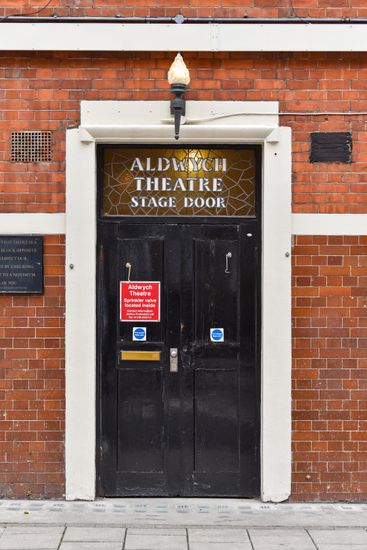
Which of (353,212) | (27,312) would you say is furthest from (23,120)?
(353,212)

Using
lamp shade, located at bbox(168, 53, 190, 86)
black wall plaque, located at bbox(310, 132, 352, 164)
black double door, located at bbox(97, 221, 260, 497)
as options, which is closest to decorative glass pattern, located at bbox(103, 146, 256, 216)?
black double door, located at bbox(97, 221, 260, 497)

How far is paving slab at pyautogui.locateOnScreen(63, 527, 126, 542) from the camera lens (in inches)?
227

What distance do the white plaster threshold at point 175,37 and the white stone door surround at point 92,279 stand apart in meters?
0.50

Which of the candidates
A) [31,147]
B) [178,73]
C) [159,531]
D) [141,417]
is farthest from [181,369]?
[178,73]

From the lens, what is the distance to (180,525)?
6.11m

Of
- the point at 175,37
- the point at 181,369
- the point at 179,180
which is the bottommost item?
the point at 181,369

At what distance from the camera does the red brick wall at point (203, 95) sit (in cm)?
666

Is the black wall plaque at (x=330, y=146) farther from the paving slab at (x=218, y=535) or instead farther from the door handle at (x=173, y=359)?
the paving slab at (x=218, y=535)

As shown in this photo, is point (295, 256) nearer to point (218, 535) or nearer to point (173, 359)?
point (173, 359)

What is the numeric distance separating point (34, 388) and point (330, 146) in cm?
346

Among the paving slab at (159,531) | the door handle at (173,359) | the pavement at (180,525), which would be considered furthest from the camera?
the door handle at (173,359)

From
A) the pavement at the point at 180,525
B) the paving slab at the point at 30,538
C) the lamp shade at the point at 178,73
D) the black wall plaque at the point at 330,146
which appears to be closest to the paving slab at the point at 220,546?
the pavement at the point at 180,525

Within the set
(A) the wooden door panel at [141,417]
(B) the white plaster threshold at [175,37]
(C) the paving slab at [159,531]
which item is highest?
(B) the white plaster threshold at [175,37]

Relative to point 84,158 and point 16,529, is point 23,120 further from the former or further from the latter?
point 16,529
